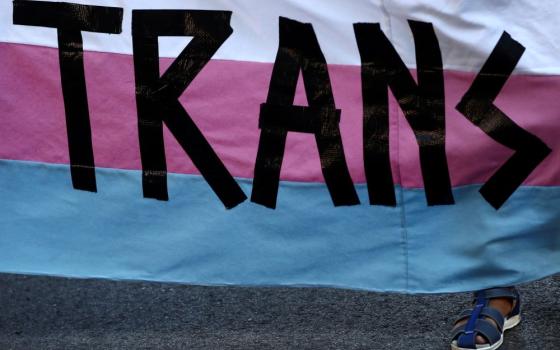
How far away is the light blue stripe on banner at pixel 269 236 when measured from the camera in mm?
3250

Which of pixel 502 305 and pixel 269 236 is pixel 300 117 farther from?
pixel 502 305

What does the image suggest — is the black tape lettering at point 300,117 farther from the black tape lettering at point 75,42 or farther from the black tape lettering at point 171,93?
the black tape lettering at point 75,42

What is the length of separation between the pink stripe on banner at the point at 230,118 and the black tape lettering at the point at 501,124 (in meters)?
0.02

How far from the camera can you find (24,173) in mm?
3385

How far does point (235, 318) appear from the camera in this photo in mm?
3824

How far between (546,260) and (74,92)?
1.37m

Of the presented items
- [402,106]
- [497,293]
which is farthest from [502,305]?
[402,106]

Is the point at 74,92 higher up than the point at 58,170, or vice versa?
the point at 74,92

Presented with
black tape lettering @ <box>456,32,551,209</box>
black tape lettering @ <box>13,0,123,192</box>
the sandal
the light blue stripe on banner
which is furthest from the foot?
black tape lettering @ <box>13,0,123,192</box>

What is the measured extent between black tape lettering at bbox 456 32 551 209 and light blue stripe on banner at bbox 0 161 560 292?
0.04 meters

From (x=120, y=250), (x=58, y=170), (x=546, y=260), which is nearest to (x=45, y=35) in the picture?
(x=58, y=170)

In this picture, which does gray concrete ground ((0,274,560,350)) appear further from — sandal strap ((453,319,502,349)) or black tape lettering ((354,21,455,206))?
black tape lettering ((354,21,455,206))

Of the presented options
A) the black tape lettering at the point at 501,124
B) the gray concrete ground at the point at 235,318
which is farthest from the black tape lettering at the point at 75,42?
the black tape lettering at the point at 501,124

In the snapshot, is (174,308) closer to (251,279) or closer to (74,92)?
(251,279)
